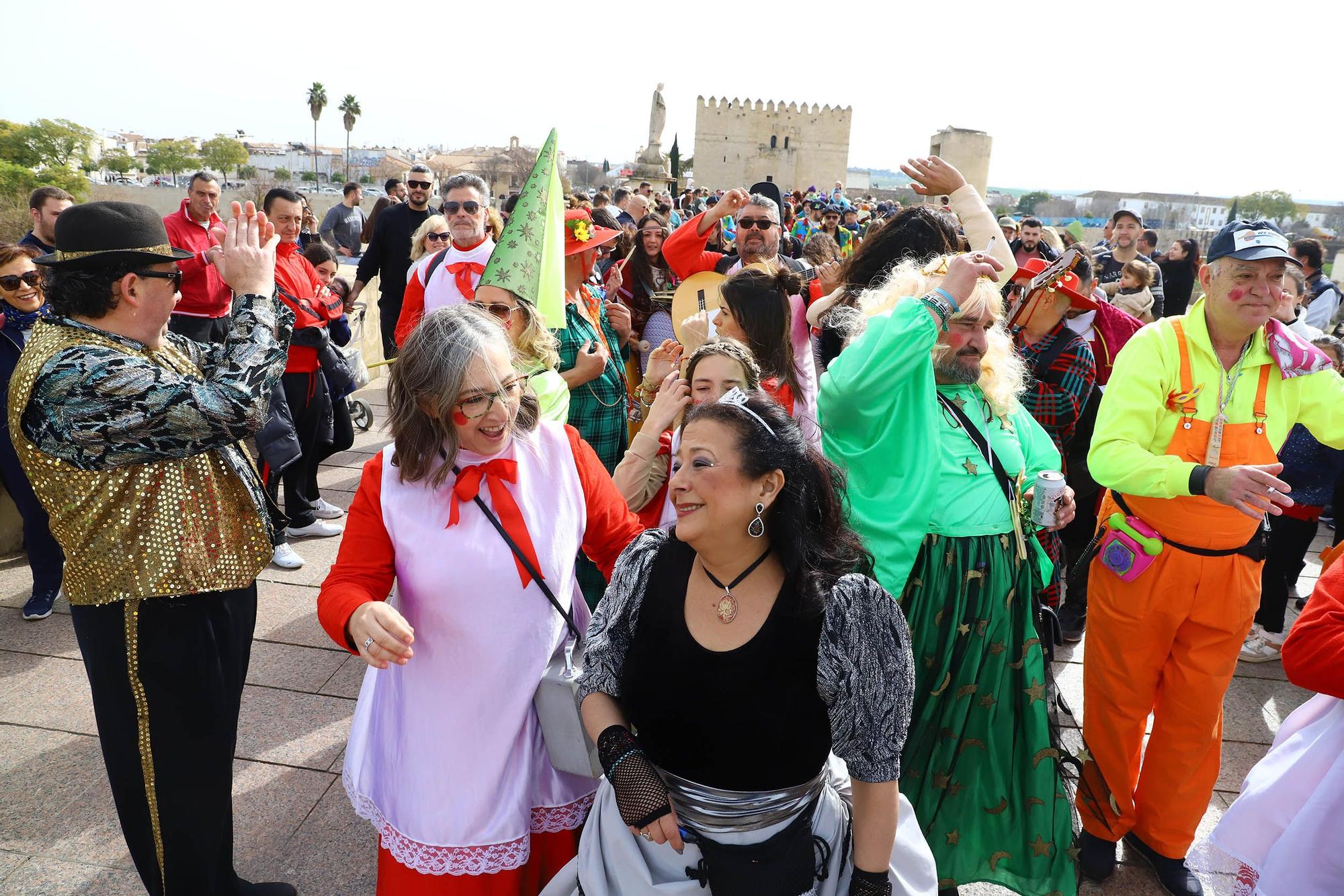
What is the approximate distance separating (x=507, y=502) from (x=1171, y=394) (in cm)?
213

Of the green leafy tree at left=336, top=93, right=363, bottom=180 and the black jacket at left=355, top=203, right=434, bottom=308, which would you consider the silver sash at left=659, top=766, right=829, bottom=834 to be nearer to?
the black jacket at left=355, top=203, right=434, bottom=308

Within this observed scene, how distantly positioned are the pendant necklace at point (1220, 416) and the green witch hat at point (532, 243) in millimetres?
2202

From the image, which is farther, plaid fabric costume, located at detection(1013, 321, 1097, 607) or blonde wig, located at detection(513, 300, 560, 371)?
plaid fabric costume, located at detection(1013, 321, 1097, 607)

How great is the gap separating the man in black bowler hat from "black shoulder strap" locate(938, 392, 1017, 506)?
194 cm

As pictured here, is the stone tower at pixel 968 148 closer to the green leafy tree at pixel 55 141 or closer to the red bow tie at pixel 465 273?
the red bow tie at pixel 465 273

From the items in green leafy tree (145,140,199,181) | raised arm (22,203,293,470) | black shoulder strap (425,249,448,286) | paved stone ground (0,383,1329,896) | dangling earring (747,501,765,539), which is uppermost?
green leafy tree (145,140,199,181)

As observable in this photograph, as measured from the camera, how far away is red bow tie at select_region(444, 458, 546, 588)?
2000 millimetres

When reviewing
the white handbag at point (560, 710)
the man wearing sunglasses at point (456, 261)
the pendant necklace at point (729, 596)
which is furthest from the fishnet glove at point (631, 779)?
the man wearing sunglasses at point (456, 261)

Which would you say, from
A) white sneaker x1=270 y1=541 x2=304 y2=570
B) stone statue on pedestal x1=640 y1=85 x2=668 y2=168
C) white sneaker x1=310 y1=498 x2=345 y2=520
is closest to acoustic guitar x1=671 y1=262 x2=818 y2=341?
white sneaker x1=270 y1=541 x2=304 y2=570

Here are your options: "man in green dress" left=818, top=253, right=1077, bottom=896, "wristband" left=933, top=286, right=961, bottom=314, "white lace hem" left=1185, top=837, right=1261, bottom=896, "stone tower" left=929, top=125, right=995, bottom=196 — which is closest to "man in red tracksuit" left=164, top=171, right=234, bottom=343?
"man in green dress" left=818, top=253, right=1077, bottom=896

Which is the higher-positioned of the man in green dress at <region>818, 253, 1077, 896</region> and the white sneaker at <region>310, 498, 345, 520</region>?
the man in green dress at <region>818, 253, 1077, 896</region>

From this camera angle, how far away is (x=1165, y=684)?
281 centimetres

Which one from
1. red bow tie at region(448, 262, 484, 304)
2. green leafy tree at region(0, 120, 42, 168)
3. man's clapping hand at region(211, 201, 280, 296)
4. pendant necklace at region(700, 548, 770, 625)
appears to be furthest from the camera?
green leafy tree at region(0, 120, 42, 168)

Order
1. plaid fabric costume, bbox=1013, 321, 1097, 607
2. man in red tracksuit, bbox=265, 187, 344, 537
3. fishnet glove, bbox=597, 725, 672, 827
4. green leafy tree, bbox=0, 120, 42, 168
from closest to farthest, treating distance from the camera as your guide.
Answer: fishnet glove, bbox=597, 725, 672, 827
plaid fabric costume, bbox=1013, 321, 1097, 607
man in red tracksuit, bbox=265, 187, 344, 537
green leafy tree, bbox=0, 120, 42, 168
